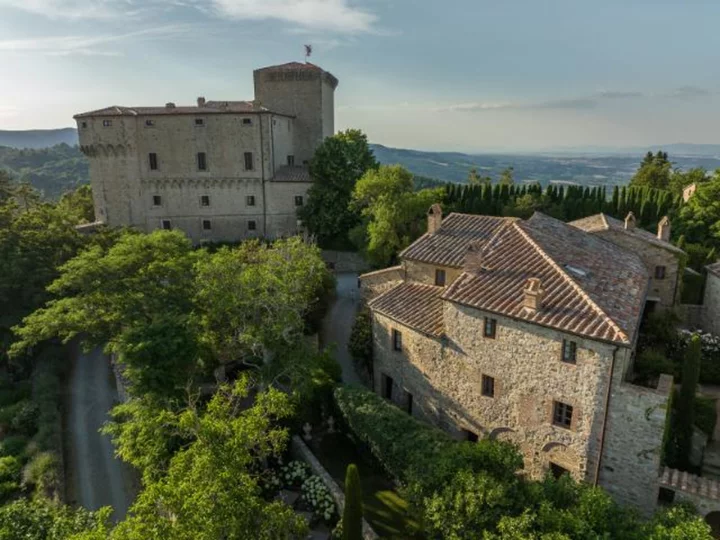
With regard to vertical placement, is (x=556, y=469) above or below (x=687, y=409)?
below

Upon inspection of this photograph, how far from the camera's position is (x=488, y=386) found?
22.7 meters

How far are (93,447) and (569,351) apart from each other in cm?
2701

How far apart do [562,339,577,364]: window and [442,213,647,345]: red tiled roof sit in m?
0.87

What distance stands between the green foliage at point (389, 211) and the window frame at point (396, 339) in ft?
44.3

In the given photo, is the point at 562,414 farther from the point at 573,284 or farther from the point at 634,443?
the point at 573,284

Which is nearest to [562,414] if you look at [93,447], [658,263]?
[658,263]

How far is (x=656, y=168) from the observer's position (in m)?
71.6

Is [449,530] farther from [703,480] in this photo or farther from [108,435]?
[108,435]

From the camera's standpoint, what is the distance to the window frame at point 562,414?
19.8 m

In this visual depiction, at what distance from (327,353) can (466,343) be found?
921 cm

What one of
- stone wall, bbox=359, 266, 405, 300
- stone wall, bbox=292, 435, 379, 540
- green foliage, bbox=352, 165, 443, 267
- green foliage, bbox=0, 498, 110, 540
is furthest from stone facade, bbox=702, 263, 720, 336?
green foliage, bbox=0, 498, 110, 540

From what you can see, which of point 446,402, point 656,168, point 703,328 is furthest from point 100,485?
point 656,168

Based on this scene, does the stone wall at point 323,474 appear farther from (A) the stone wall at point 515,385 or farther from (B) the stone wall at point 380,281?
(B) the stone wall at point 380,281

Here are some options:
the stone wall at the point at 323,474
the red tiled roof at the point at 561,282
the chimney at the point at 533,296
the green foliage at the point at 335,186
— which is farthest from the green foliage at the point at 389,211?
the chimney at the point at 533,296
